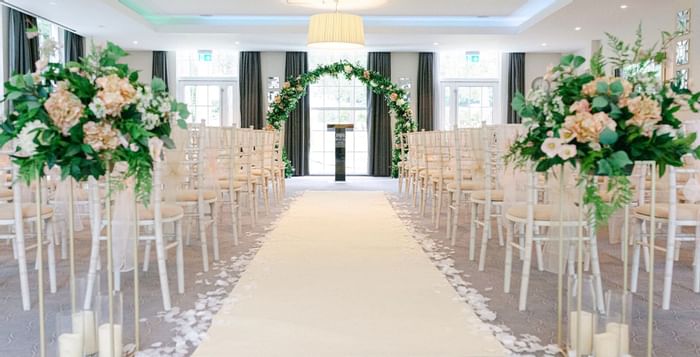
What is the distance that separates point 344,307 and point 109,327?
1319 mm

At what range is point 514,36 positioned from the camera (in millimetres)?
11852

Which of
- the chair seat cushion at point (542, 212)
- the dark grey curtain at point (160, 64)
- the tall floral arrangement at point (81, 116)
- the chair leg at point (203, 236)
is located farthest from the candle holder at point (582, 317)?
the dark grey curtain at point (160, 64)

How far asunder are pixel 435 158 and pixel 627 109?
5.35 metres

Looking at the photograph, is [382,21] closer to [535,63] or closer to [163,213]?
[535,63]

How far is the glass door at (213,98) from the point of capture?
14367mm

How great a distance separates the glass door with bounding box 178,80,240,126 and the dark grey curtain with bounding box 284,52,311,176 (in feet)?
4.19

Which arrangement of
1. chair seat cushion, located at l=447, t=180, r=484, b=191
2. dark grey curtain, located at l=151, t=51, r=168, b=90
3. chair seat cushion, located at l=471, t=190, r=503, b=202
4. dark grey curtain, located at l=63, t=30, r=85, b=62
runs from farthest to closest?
dark grey curtain, located at l=151, t=51, r=168, b=90
dark grey curtain, located at l=63, t=30, r=85, b=62
chair seat cushion, located at l=447, t=180, r=484, b=191
chair seat cushion, located at l=471, t=190, r=503, b=202

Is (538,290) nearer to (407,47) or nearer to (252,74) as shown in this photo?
(407,47)

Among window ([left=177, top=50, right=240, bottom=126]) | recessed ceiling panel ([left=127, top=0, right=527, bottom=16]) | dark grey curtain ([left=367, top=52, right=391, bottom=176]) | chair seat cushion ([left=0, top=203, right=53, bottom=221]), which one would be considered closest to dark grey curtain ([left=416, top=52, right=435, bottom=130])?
dark grey curtain ([left=367, top=52, right=391, bottom=176])

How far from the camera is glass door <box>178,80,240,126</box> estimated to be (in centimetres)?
1437

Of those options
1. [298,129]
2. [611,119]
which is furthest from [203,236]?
[298,129]

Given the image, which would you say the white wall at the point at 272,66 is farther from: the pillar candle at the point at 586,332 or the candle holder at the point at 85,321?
the pillar candle at the point at 586,332

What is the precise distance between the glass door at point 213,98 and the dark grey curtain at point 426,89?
14.0 ft

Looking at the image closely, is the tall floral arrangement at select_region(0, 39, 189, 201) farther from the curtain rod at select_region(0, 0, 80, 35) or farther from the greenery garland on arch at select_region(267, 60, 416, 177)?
the greenery garland on arch at select_region(267, 60, 416, 177)
